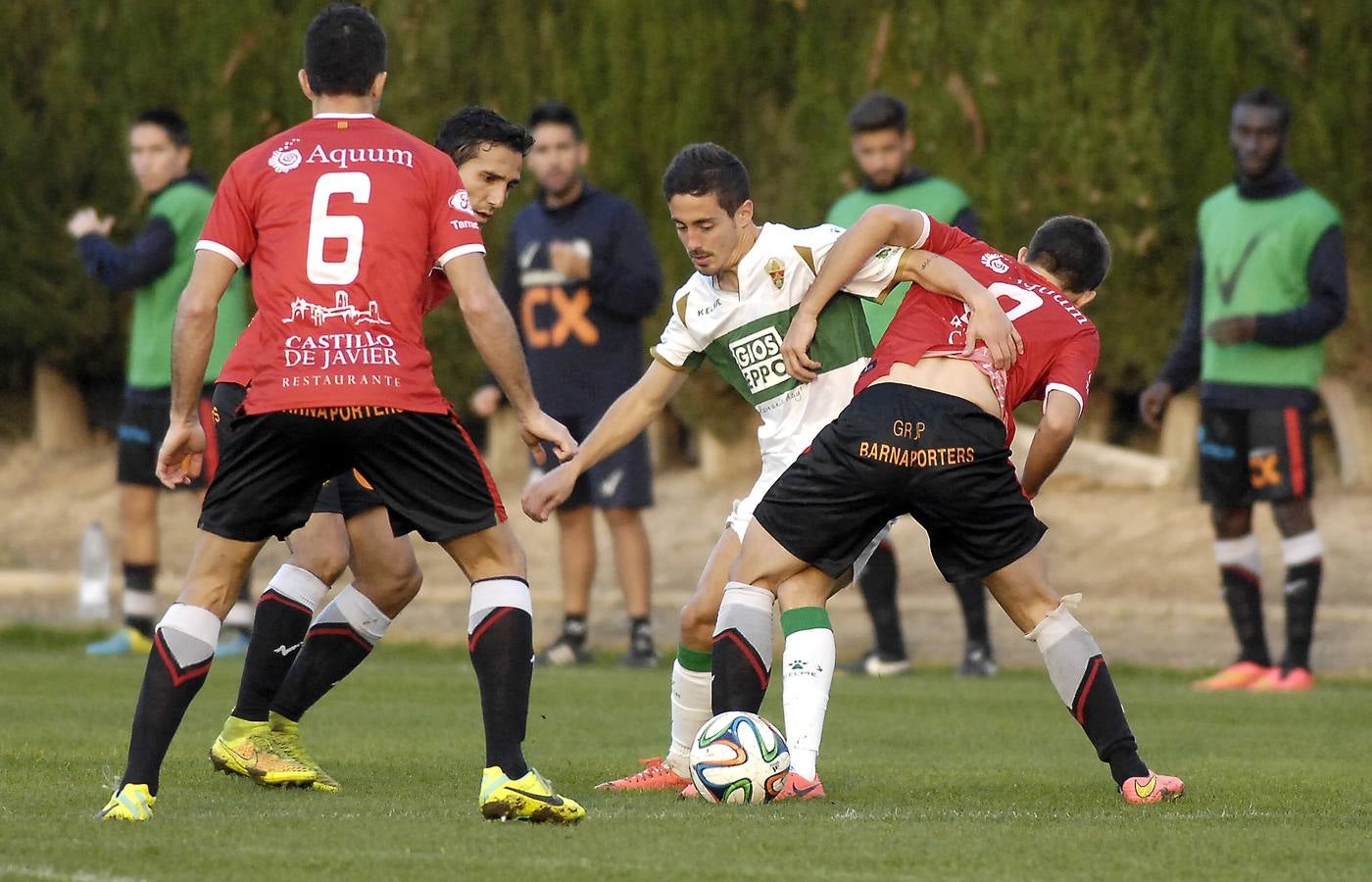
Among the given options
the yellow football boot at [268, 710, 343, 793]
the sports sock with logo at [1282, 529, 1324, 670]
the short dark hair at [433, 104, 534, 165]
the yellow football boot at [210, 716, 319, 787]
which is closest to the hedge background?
the sports sock with logo at [1282, 529, 1324, 670]

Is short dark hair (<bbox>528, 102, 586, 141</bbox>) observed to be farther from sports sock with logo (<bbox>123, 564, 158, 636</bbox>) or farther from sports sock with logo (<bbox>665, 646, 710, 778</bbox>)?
sports sock with logo (<bbox>665, 646, 710, 778</bbox>)

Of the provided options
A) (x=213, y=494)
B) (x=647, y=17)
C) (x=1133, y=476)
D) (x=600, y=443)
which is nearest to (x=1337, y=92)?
(x=1133, y=476)

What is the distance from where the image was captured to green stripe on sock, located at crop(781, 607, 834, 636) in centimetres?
606

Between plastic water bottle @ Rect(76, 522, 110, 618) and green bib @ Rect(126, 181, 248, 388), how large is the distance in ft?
6.56

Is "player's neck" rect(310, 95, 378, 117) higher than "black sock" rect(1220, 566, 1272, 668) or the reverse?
higher

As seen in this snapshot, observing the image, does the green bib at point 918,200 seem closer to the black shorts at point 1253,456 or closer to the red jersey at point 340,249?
the black shorts at point 1253,456

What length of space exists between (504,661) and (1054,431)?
164 centimetres

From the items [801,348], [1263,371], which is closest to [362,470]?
[801,348]

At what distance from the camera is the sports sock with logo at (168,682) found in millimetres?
5395

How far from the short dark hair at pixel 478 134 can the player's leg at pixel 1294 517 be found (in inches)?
205

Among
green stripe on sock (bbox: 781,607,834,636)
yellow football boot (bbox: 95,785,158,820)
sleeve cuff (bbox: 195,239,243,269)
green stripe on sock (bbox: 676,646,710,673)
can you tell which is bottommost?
yellow football boot (bbox: 95,785,158,820)

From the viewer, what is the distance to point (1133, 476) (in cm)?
1473

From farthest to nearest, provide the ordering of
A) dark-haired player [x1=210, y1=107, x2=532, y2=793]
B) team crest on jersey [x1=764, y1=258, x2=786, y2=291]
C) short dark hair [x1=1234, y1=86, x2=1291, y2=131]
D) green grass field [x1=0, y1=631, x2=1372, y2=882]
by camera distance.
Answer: short dark hair [x1=1234, y1=86, x2=1291, y2=131], team crest on jersey [x1=764, y1=258, x2=786, y2=291], dark-haired player [x1=210, y1=107, x2=532, y2=793], green grass field [x1=0, y1=631, x2=1372, y2=882]

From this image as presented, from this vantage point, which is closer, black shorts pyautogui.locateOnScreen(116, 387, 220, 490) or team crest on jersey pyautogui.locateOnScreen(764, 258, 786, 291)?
team crest on jersey pyautogui.locateOnScreen(764, 258, 786, 291)
